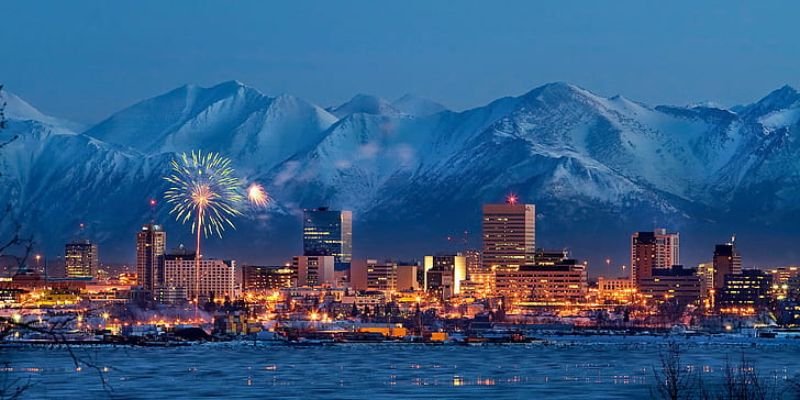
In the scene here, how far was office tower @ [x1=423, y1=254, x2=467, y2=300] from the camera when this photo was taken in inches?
6962

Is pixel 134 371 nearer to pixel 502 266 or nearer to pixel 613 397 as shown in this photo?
pixel 613 397

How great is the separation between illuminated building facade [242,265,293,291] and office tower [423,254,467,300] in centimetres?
1391

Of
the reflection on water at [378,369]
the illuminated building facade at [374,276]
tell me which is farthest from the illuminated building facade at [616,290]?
the reflection on water at [378,369]

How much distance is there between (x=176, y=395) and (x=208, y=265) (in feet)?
413

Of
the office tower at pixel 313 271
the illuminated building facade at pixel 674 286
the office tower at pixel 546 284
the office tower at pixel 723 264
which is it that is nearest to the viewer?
the office tower at pixel 546 284

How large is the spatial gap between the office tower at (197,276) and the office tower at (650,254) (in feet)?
128

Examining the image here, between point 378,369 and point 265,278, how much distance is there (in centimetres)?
12005

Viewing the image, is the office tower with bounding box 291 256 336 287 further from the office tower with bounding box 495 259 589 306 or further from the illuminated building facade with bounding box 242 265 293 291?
the office tower with bounding box 495 259 589 306

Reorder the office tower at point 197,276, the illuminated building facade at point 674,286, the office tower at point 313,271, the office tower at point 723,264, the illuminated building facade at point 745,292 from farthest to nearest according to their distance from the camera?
the office tower at point 313,271, the office tower at point 723,264, the illuminated building facade at point 674,286, the office tower at point 197,276, the illuminated building facade at point 745,292

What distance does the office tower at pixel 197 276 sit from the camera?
16875 cm

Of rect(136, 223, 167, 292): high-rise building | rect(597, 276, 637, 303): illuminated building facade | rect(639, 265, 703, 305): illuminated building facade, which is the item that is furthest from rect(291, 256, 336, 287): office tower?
rect(639, 265, 703, 305): illuminated building facade

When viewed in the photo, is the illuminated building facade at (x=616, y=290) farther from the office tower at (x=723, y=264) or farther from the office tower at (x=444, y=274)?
the office tower at (x=444, y=274)

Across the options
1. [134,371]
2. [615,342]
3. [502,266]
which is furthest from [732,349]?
[502,266]

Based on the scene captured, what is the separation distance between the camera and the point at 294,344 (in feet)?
330
